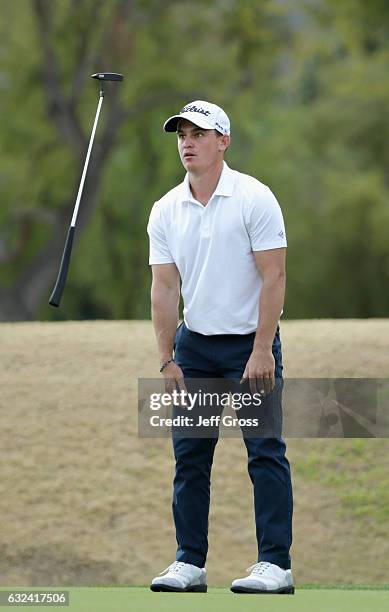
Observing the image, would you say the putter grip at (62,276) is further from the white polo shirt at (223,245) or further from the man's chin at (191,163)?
the man's chin at (191,163)

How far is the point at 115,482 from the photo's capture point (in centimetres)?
979

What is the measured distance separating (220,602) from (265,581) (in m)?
0.24

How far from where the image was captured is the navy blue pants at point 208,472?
568 centimetres

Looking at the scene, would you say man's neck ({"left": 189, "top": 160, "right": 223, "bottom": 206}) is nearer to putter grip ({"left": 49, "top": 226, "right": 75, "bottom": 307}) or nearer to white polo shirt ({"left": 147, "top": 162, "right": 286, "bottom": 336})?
white polo shirt ({"left": 147, "top": 162, "right": 286, "bottom": 336})

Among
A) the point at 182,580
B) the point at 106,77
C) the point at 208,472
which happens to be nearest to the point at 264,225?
the point at 208,472

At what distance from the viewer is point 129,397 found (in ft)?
35.2

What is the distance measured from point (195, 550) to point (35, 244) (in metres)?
30.8

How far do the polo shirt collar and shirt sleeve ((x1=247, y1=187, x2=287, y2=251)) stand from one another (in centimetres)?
13

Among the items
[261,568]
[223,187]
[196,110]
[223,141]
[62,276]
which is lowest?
[261,568]

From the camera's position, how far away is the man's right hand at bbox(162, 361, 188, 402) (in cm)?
582

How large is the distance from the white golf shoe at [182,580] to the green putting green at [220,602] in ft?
0.16

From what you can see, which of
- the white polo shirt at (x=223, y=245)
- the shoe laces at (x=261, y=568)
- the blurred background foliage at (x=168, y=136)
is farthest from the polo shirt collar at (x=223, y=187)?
the blurred background foliage at (x=168, y=136)

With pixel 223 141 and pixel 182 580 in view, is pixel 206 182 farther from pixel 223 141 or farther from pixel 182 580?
pixel 182 580

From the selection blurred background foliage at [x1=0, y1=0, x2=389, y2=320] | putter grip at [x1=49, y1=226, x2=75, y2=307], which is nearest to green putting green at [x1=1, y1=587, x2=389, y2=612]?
putter grip at [x1=49, y1=226, x2=75, y2=307]
